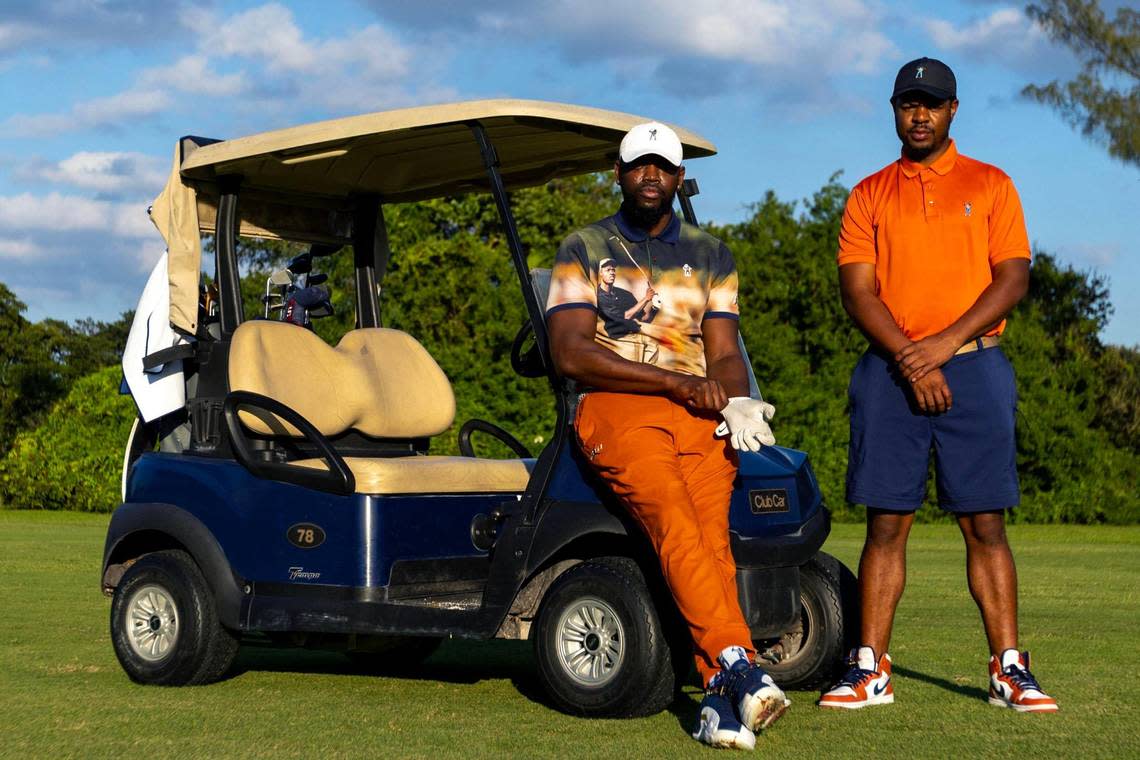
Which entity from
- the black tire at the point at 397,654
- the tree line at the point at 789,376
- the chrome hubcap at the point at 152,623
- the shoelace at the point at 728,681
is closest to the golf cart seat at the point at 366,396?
the chrome hubcap at the point at 152,623

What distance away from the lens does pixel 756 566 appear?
5.37 m

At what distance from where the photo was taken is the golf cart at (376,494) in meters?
5.44

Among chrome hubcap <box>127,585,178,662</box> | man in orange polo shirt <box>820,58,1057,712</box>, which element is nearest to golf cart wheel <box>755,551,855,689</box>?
man in orange polo shirt <box>820,58,1057,712</box>

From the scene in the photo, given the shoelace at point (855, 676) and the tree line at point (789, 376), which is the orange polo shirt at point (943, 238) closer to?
the shoelace at point (855, 676)

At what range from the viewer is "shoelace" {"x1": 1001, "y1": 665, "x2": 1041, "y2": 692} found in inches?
213

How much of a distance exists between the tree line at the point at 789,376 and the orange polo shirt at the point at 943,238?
39.1ft

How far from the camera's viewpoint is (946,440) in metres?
5.52

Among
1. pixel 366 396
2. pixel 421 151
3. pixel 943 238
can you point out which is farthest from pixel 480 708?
pixel 421 151

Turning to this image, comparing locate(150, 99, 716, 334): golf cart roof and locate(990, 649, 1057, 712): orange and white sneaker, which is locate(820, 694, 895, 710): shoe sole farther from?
locate(150, 99, 716, 334): golf cart roof

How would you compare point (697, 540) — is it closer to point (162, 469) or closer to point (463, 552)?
point (463, 552)

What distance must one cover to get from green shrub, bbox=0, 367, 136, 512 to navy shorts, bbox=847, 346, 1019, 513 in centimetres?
1686

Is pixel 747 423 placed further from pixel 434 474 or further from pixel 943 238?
pixel 434 474

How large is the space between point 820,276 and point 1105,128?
4.43 metres

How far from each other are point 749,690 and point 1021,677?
3.99 ft
